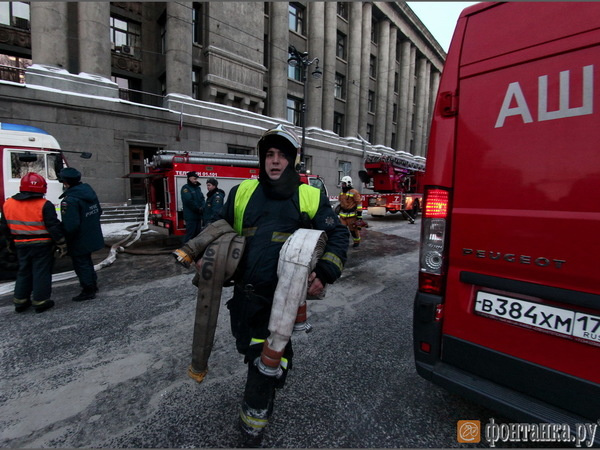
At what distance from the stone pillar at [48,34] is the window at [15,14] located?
9.86 ft

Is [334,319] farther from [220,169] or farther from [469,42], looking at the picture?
[220,169]

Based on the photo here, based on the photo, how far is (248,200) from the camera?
1935mm

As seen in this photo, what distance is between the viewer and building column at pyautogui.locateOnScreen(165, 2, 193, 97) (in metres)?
14.7

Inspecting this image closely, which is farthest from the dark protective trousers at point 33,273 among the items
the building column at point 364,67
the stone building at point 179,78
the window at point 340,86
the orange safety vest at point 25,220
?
the building column at point 364,67

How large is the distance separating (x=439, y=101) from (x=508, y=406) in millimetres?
1784

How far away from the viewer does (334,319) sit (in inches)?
135

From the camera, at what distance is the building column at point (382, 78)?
27.8 meters

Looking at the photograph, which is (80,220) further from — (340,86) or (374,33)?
(374,33)

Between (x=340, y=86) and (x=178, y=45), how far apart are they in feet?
47.6

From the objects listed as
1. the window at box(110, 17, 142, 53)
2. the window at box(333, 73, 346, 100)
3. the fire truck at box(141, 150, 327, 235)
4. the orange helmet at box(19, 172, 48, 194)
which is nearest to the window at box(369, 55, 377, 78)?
the window at box(333, 73, 346, 100)

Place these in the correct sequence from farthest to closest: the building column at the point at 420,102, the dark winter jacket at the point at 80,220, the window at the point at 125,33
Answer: the building column at the point at 420,102 < the window at the point at 125,33 < the dark winter jacket at the point at 80,220

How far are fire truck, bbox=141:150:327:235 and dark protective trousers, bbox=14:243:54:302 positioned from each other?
172 inches

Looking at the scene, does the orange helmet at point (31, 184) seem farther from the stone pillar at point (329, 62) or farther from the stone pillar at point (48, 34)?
the stone pillar at point (329, 62)

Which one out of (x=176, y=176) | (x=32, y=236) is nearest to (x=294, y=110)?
(x=176, y=176)
